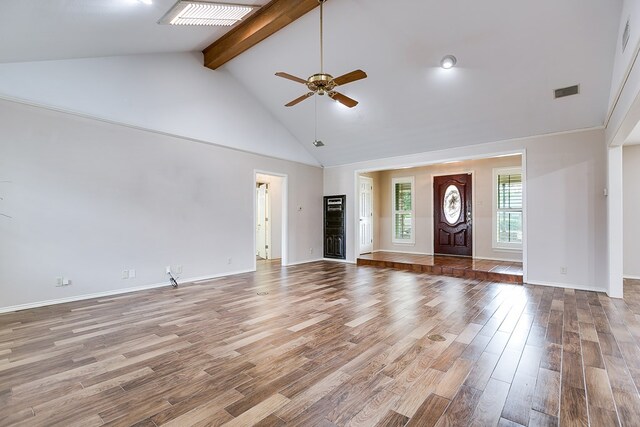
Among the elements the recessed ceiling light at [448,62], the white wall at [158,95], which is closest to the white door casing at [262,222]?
the white wall at [158,95]

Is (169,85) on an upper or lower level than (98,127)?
upper

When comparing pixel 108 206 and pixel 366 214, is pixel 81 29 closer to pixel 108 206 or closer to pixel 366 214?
pixel 108 206

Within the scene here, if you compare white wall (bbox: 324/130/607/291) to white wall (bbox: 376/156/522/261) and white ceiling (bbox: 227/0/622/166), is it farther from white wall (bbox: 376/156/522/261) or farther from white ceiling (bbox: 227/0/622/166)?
white wall (bbox: 376/156/522/261)

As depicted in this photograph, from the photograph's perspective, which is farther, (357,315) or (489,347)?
(357,315)

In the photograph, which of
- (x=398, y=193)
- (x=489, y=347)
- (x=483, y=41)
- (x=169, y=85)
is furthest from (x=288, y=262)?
(x=483, y=41)

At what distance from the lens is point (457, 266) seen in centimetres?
642

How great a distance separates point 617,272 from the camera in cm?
443

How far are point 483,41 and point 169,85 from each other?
16.6 ft

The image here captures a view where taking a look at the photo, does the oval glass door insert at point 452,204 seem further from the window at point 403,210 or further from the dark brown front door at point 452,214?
the window at point 403,210

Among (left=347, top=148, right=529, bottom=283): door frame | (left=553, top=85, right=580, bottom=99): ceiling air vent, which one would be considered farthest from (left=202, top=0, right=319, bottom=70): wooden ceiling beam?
(left=347, top=148, right=529, bottom=283): door frame

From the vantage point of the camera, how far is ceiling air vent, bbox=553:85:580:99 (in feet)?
14.3

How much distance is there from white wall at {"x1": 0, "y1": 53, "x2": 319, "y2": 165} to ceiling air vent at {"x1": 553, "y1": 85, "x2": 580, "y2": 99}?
5.39 m

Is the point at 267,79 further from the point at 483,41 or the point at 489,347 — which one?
the point at 489,347

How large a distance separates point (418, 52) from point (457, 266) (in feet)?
14.2
